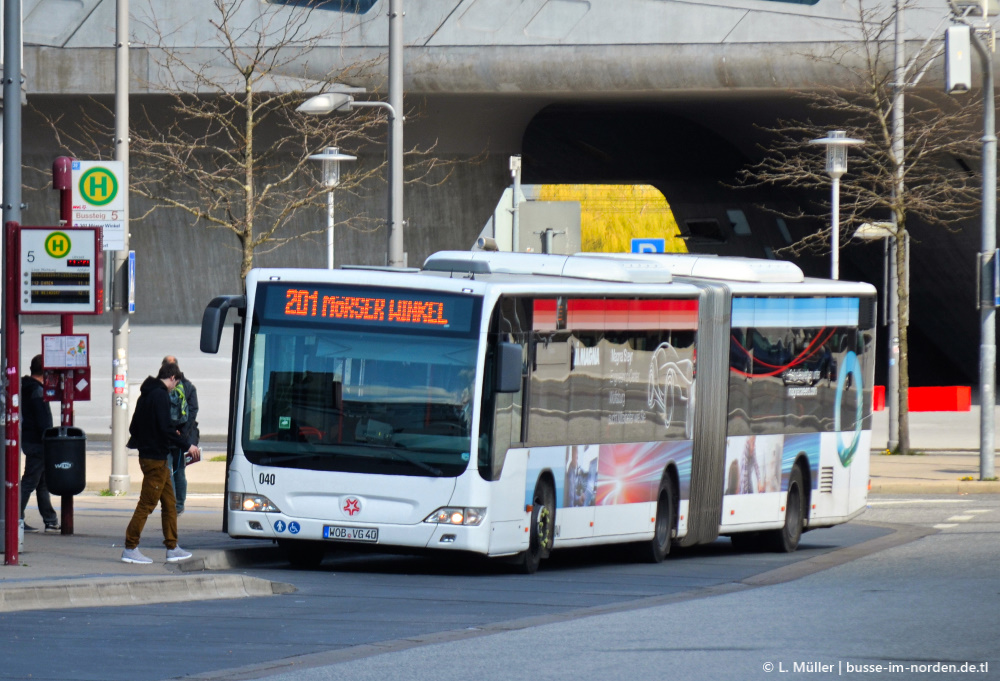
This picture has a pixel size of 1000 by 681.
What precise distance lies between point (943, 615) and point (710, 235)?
3705cm

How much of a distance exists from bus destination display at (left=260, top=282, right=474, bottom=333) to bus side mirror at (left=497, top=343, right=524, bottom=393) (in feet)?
1.44

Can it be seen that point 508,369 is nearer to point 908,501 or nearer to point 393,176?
point 393,176

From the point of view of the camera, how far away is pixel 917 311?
4422cm

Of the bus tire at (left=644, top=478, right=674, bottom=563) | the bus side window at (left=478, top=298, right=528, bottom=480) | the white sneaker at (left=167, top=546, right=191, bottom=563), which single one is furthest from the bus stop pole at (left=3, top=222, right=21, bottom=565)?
the bus tire at (left=644, top=478, right=674, bottom=563)

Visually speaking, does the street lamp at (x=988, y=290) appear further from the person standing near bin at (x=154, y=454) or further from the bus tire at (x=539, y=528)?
the person standing near bin at (x=154, y=454)

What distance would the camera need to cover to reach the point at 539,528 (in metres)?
14.5

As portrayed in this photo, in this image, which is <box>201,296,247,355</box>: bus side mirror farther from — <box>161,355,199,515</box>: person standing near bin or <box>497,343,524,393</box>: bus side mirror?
<box>161,355,199,515</box>: person standing near bin

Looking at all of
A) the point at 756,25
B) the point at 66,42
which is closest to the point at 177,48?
the point at 66,42

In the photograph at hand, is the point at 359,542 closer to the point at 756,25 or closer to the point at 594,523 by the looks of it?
the point at 594,523

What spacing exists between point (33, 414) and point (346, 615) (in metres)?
6.67

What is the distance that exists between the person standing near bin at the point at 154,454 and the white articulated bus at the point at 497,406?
23.0 inches

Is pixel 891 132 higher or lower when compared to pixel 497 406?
higher

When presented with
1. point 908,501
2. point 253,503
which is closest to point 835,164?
point 908,501

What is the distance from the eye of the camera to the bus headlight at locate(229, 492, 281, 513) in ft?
45.8
